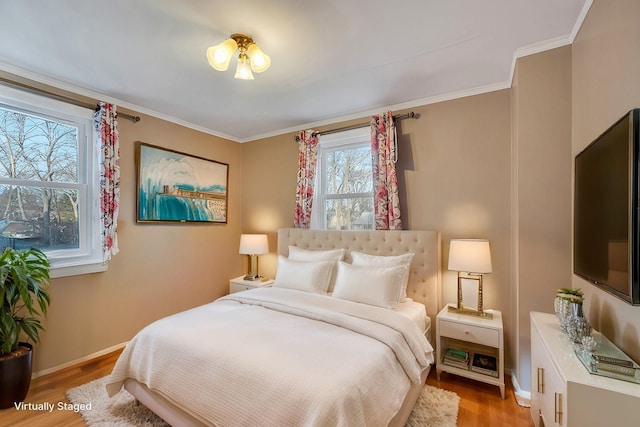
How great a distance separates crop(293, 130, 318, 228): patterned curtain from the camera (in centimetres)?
343

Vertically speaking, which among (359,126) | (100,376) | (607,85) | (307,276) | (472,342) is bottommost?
(100,376)

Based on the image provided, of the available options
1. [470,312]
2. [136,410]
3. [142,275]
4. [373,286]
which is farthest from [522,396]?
[142,275]

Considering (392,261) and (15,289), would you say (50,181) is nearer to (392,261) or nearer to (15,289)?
(15,289)

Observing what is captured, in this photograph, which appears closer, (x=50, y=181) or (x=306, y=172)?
(x=50, y=181)

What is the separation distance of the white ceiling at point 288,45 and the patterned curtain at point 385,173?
288mm

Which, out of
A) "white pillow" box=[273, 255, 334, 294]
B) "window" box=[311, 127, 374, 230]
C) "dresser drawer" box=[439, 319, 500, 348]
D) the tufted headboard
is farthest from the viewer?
"window" box=[311, 127, 374, 230]

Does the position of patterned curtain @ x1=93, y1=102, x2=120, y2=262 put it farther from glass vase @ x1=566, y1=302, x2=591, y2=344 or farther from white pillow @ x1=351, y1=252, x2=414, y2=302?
glass vase @ x1=566, y1=302, x2=591, y2=344

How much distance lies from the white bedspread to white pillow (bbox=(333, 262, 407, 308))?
16cm

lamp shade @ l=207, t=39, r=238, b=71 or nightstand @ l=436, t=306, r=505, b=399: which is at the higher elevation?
lamp shade @ l=207, t=39, r=238, b=71

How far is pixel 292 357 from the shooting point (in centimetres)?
→ 147

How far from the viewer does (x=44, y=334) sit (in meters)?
2.42

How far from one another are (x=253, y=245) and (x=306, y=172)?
3.79 ft

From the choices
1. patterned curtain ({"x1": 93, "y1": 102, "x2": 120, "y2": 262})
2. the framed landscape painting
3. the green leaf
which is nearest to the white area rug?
the green leaf

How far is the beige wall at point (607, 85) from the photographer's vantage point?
47.9 inches
